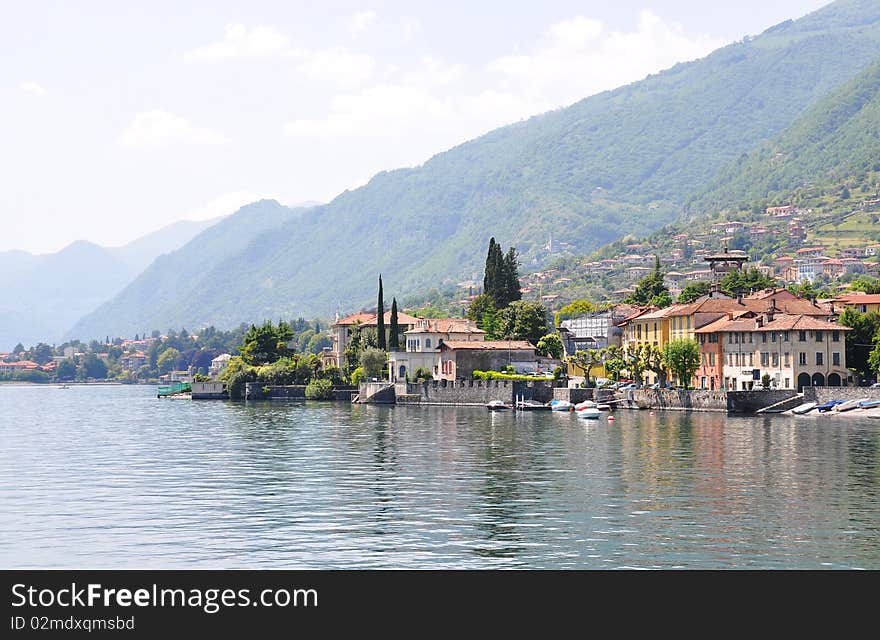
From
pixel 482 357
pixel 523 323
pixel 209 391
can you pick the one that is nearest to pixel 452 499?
pixel 482 357

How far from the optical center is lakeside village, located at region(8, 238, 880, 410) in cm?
10644

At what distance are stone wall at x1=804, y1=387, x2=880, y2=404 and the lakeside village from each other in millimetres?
116

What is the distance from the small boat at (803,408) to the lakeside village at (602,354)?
4.24ft

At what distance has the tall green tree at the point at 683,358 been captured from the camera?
116750 millimetres

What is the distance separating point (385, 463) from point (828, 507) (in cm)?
2430

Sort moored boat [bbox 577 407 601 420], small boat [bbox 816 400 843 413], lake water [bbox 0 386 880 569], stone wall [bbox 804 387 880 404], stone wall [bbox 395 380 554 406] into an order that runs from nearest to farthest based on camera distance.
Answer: lake water [bbox 0 386 880 569]
stone wall [bbox 804 387 880 404]
small boat [bbox 816 400 843 413]
moored boat [bbox 577 407 601 420]
stone wall [bbox 395 380 554 406]

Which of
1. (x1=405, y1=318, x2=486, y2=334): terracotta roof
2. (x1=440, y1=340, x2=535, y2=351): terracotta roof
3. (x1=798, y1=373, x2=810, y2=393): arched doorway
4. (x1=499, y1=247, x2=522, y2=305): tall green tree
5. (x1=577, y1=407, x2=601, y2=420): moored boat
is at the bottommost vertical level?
(x1=577, y1=407, x2=601, y2=420): moored boat

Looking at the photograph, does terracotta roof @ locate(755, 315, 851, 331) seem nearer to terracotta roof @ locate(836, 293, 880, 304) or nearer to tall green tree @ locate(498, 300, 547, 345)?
terracotta roof @ locate(836, 293, 880, 304)

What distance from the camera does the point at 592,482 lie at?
5128 cm

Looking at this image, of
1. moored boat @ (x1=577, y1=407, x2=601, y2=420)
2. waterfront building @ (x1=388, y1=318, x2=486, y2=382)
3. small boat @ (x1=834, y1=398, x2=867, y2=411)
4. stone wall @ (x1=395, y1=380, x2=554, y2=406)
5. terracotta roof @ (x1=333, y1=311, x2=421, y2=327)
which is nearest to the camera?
small boat @ (x1=834, y1=398, x2=867, y2=411)

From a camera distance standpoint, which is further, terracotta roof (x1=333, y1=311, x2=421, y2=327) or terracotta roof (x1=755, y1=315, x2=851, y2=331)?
terracotta roof (x1=333, y1=311, x2=421, y2=327)

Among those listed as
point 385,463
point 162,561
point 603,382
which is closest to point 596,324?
point 603,382

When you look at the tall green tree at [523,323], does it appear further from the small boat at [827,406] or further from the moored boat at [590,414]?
the small boat at [827,406]

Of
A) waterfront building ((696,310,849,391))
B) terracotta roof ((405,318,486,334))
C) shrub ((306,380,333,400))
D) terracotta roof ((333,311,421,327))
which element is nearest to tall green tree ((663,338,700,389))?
waterfront building ((696,310,849,391))
